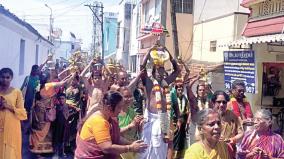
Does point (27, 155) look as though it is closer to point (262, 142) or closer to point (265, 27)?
point (262, 142)

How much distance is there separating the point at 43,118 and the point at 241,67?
17.9 ft

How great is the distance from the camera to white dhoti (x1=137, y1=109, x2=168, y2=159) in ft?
18.3

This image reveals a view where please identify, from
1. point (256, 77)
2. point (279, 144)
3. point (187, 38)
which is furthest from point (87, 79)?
point (187, 38)

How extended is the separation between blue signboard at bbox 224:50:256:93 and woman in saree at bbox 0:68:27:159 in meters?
6.07

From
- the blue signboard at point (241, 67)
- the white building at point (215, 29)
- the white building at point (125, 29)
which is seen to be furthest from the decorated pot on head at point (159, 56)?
the white building at point (125, 29)

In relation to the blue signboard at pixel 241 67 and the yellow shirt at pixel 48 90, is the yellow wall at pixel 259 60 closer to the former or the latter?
the blue signboard at pixel 241 67

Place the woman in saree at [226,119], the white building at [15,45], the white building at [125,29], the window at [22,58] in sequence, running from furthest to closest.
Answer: the white building at [125,29] → the window at [22,58] → the white building at [15,45] → the woman in saree at [226,119]

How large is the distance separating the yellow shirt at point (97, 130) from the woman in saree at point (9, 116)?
2085 mm

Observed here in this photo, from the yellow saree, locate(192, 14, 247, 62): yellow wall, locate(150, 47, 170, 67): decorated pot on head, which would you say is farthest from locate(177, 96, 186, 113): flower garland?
locate(192, 14, 247, 62): yellow wall

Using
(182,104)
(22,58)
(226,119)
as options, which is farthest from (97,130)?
(22,58)

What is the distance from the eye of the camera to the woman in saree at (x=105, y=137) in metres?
3.52

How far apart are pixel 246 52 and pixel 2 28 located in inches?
255

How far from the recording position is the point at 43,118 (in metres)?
6.96

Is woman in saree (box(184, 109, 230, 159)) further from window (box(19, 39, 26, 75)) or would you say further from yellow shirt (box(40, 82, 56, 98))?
window (box(19, 39, 26, 75))
